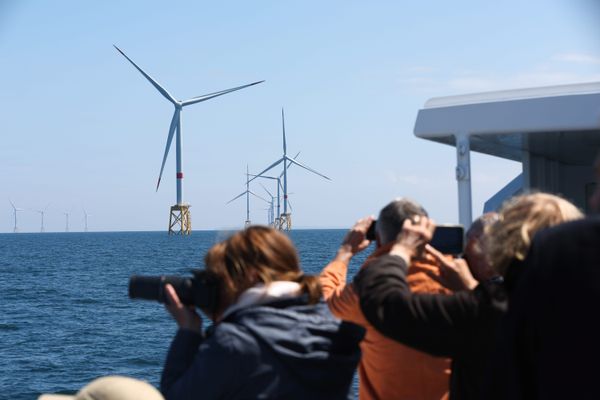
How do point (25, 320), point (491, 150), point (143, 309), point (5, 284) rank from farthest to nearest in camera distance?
point (5, 284), point (143, 309), point (25, 320), point (491, 150)

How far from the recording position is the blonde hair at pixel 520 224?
2072 mm

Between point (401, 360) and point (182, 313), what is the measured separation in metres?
0.93

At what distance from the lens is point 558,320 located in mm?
1714

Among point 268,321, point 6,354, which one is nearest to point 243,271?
point 268,321

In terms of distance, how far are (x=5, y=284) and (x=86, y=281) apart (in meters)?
4.33

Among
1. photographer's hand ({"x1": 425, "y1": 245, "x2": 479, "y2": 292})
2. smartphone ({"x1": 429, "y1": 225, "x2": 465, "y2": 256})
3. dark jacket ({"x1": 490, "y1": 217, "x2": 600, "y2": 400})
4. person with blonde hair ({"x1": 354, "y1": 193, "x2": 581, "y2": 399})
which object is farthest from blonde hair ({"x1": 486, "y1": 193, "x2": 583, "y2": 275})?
smartphone ({"x1": 429, "y1": 225, "x2": 465, "y2": 256})

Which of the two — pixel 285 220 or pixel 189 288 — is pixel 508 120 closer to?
pixel 189 288

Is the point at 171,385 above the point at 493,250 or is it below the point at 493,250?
below

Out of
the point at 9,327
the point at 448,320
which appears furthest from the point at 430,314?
the point at 9,327

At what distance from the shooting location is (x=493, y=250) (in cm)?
212

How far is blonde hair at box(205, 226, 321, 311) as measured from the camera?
7.64 feet

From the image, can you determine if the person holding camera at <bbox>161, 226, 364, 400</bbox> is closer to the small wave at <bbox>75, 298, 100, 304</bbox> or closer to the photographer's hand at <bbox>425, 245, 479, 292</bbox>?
the photographer's hand at <bbox>425, 245, 479, 292</bbox>

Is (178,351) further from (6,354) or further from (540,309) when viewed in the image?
(6,354)

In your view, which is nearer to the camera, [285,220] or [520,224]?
[520,224]
